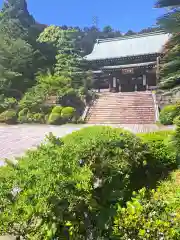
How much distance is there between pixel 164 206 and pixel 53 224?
4.48 feet

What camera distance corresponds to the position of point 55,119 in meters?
19.4

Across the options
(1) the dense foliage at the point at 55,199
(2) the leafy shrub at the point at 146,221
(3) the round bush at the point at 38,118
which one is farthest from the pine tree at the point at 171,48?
(3) the round bush at the point at 38,118

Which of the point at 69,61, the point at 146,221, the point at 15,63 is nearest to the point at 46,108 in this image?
the point at 69,61

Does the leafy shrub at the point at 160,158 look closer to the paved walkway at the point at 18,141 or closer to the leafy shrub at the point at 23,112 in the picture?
the paved walkway at the point at 18,141

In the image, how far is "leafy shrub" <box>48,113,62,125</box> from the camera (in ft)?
63.8

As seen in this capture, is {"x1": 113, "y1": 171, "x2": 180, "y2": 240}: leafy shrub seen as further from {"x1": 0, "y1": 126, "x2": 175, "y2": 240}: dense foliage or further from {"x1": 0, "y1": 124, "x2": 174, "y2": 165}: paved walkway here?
{"x1": 0, "y1": 124, "x2": 174, "y2": 165}: paved walkway

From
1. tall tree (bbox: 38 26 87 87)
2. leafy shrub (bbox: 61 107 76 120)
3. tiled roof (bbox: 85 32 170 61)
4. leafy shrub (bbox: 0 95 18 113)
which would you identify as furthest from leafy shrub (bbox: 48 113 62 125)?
tiled roof (bbox: 85 32 170 61)

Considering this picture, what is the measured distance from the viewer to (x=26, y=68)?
26.9m

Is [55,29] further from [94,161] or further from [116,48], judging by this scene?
[94,161]

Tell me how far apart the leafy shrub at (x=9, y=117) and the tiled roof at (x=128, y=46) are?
1173 centimetres

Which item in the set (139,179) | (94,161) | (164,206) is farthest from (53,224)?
(139,179)

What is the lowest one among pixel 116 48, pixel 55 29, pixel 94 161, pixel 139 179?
pixel 139 179

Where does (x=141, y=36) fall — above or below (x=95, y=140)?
above

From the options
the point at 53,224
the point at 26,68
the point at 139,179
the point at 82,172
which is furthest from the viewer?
the point at 26,68
